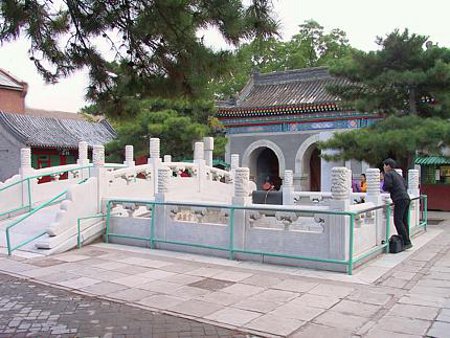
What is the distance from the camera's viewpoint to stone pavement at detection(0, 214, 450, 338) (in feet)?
15.7

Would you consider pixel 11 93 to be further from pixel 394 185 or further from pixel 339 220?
pixel 339 220

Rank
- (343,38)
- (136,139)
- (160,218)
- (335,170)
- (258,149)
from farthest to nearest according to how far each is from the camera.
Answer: (343,38)
(258,149)
(136,139)
(160,218)
(335,170)

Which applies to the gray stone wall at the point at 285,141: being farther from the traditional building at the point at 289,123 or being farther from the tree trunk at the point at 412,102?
the tree trunk at the point at 412,102

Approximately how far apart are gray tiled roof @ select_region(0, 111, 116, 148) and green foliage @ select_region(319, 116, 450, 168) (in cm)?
1593

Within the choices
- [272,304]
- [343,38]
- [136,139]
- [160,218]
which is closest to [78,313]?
[272,304]

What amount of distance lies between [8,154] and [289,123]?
14167mm

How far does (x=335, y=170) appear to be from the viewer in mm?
7176

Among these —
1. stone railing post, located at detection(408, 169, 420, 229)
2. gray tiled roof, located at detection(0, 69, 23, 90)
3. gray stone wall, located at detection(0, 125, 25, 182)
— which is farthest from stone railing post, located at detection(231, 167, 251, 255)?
gray tiled roof, located at detection(0, 69, 23, 90)

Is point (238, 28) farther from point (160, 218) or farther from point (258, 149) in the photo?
point (258, 149)

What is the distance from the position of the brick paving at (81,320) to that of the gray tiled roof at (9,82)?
88.6ft

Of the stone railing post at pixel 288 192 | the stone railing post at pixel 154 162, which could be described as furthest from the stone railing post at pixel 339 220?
the stone railing post at pixel 154 162

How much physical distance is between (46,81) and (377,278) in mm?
4981

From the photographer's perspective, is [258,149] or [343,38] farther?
[343,38]

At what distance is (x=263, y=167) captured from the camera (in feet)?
69.7
